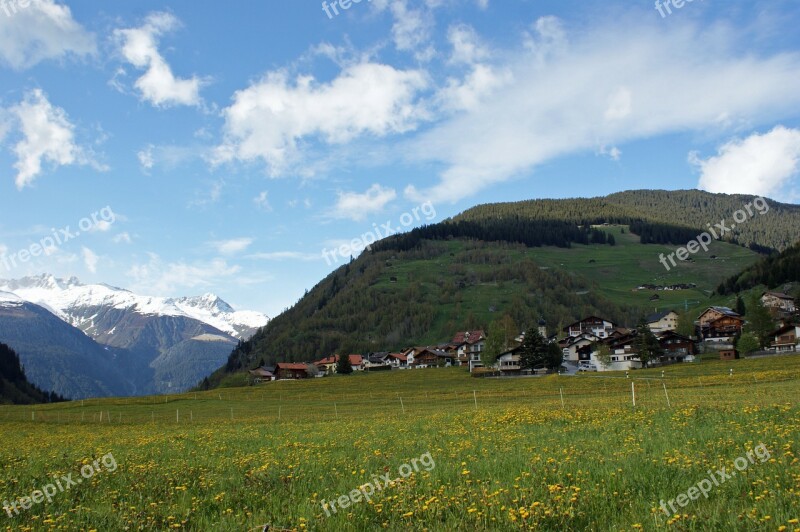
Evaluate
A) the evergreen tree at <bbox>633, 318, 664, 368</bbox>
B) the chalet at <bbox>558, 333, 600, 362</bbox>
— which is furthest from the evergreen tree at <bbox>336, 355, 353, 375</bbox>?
the evergreen tree at <bbox>633, 318, 664, 368</bbox>

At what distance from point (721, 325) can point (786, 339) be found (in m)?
35.4

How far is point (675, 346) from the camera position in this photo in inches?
5531

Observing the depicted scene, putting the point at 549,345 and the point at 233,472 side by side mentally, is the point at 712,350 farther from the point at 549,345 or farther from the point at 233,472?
the point at 233,472

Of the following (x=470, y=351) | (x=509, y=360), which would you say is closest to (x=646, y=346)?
(x=509, y=360)

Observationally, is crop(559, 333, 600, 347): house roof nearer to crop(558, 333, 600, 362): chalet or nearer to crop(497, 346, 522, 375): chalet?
crop(558, 333, 600, 362): chalet

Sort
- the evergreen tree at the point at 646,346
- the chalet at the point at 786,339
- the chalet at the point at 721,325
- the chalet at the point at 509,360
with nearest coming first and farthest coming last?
the chalet at the point at 786,339 < the evergreen tree at the point at 646,346 < the chalet at the point at 509,360 < the chalet at the point at 721,325

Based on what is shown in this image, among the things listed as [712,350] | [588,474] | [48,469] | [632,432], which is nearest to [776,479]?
[588,474]

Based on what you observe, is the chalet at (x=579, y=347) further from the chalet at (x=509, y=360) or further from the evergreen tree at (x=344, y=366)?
A: the evergreen tree at (x=344, y=366)

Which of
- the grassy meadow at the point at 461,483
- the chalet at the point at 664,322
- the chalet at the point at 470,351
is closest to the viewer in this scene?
the grassy meadow at the point at 461,483

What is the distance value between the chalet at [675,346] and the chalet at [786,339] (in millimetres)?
18068

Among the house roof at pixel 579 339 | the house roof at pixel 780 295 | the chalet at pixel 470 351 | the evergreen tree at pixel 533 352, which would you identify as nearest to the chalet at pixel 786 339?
the house roof at pixel 579 339

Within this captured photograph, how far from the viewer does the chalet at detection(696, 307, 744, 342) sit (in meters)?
156

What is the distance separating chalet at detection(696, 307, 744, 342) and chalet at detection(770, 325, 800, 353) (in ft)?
89.6

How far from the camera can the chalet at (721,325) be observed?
6152 inches
